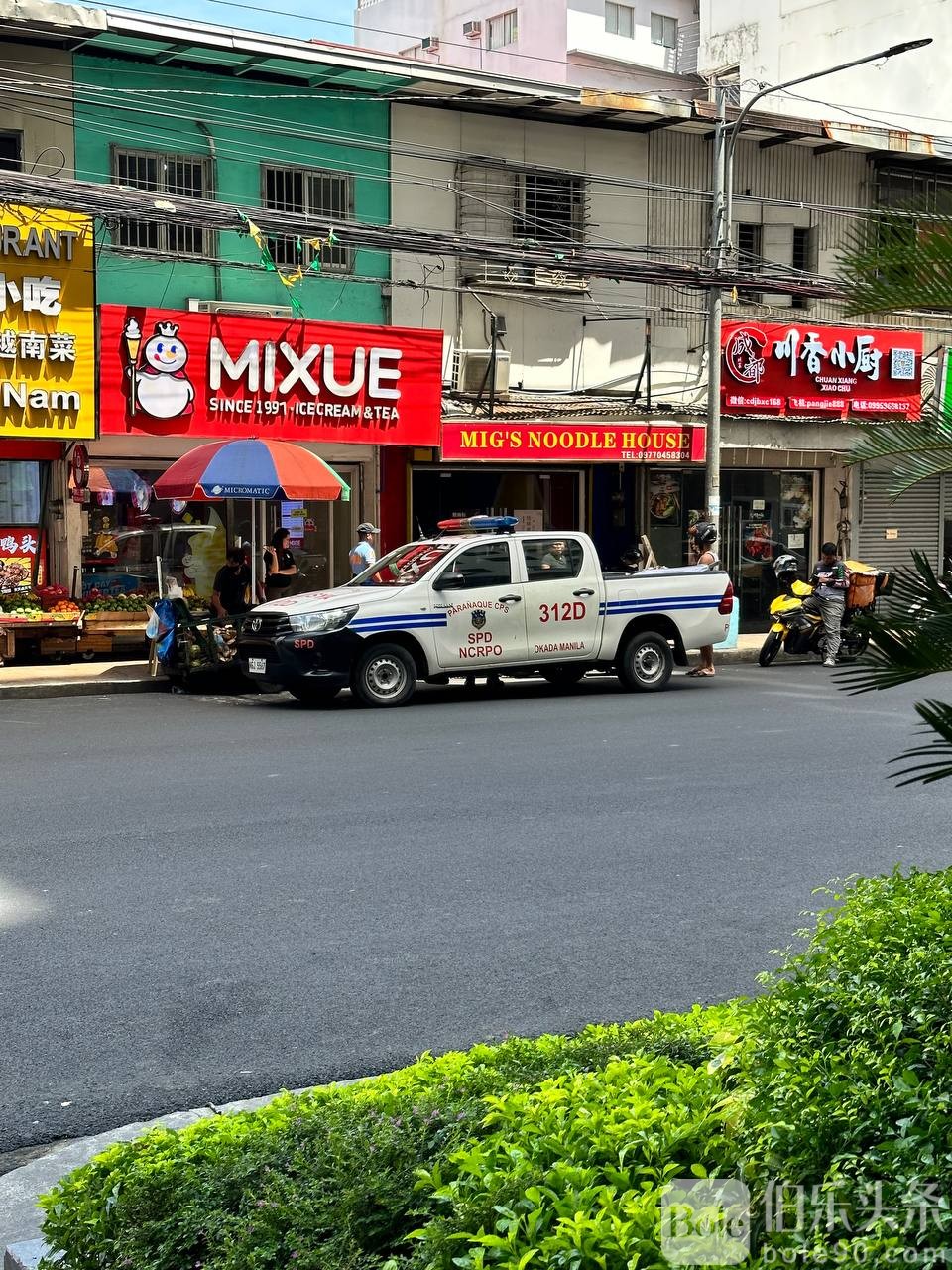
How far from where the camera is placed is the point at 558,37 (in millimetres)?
46250

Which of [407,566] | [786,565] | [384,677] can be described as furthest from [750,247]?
[384,677]

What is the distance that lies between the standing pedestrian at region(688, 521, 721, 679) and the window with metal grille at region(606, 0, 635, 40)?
106ft

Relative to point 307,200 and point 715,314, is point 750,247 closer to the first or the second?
point 715,314

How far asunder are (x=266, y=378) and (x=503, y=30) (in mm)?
30573

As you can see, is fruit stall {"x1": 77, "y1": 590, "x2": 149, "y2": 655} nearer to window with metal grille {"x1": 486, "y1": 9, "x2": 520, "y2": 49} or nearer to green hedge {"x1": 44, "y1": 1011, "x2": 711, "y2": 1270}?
green hedge {"x1": 44, "y1": 1011, "x2": 711, "y2": 1270}

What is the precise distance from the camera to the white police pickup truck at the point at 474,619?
16.0 meters

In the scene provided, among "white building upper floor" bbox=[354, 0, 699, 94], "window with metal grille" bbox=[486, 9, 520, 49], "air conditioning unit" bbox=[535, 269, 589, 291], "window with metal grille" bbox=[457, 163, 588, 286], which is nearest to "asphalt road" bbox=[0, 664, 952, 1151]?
"window with metal grille" bbox=[457, 163, 588, 286]

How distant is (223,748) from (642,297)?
14833mm

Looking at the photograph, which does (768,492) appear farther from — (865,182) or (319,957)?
(319,957)

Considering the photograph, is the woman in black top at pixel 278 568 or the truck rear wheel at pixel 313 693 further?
the woman in black top at pixel 278 568

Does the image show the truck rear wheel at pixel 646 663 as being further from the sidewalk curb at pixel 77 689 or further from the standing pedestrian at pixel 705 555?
the sidewalk curb at pixel 77 689

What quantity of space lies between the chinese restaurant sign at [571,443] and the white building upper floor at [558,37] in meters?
23.9

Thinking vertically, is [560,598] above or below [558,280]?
below

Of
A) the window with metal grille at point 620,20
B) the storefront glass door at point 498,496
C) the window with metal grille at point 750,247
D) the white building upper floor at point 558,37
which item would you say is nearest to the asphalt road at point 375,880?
the storefront glass door at point 498,496
